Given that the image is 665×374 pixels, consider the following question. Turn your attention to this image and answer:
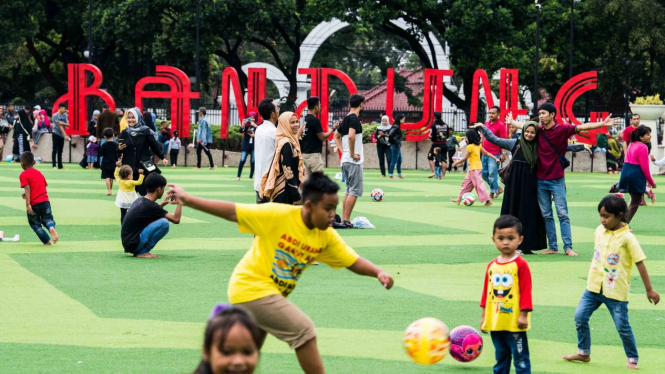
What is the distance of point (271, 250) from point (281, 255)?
59mm

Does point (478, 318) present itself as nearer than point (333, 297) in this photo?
Yes

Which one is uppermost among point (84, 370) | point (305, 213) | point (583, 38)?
point (583, 38)

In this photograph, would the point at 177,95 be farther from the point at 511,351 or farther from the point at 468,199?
the point at 511,351

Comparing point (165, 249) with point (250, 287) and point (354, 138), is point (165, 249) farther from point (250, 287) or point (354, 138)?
point (250, 287)

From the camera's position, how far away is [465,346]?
21.1 feet

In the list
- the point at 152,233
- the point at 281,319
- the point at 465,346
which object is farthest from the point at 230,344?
the point at 152,233

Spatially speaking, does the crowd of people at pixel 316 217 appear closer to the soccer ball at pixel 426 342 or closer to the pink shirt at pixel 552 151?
the pink shirt at pixel 552 151

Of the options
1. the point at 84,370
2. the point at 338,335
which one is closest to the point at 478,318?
the point at 338,335

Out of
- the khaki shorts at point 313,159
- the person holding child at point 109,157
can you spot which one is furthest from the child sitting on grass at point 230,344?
the person holding child at point 109,157

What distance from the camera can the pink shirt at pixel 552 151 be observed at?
1205 centimetres

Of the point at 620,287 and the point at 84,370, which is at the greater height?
the point at 620,287

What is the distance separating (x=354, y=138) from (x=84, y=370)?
8349mm

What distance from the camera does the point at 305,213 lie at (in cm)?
511

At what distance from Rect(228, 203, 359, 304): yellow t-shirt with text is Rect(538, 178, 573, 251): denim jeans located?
7.43 metres
